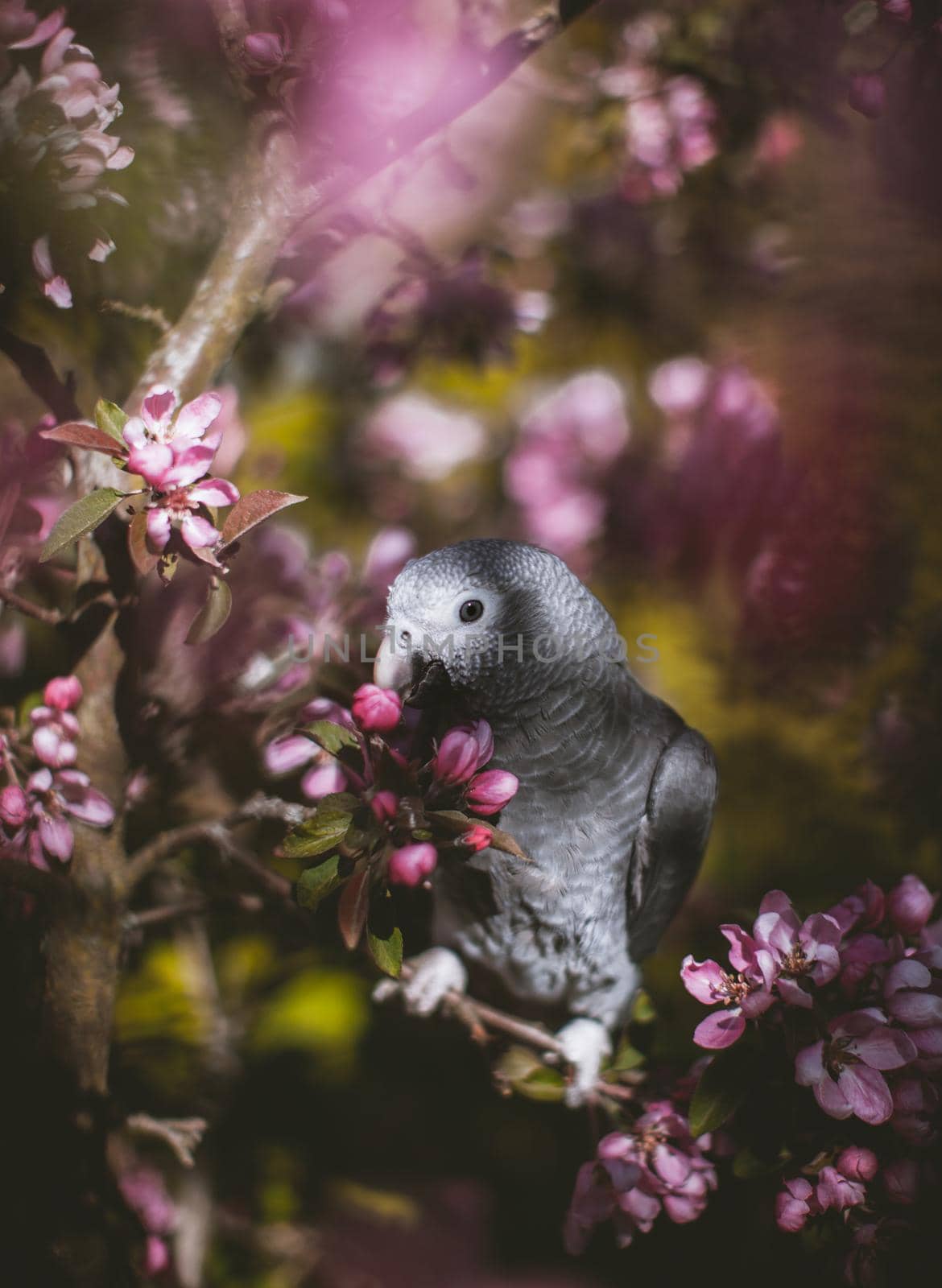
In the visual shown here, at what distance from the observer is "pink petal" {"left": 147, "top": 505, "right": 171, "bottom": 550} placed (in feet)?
1.27

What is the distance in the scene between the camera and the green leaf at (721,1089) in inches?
16.8

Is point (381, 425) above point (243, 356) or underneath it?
underneath

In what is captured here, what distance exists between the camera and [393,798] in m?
0.40

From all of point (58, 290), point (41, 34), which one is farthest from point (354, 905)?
point (41, 34)

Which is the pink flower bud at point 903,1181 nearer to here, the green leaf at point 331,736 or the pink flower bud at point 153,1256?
the green leaf at point 331,736

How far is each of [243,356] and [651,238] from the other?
539 millimetres

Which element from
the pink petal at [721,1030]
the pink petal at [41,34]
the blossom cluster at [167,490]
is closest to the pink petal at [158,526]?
the blossom cluster at [167,490]

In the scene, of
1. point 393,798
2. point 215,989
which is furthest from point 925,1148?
point 215,989

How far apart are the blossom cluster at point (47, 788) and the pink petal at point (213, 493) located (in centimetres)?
17

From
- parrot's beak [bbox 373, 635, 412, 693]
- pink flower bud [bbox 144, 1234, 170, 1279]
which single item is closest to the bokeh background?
pink flower bud [bbox 144, 1234, 170, 1279]

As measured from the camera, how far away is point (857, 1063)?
0.41 meters

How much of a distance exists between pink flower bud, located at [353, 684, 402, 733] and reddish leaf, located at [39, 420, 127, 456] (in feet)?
0.54

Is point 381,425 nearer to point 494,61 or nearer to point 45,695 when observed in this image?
point 494,61

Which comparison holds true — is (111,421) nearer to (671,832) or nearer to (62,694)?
(62,694)
